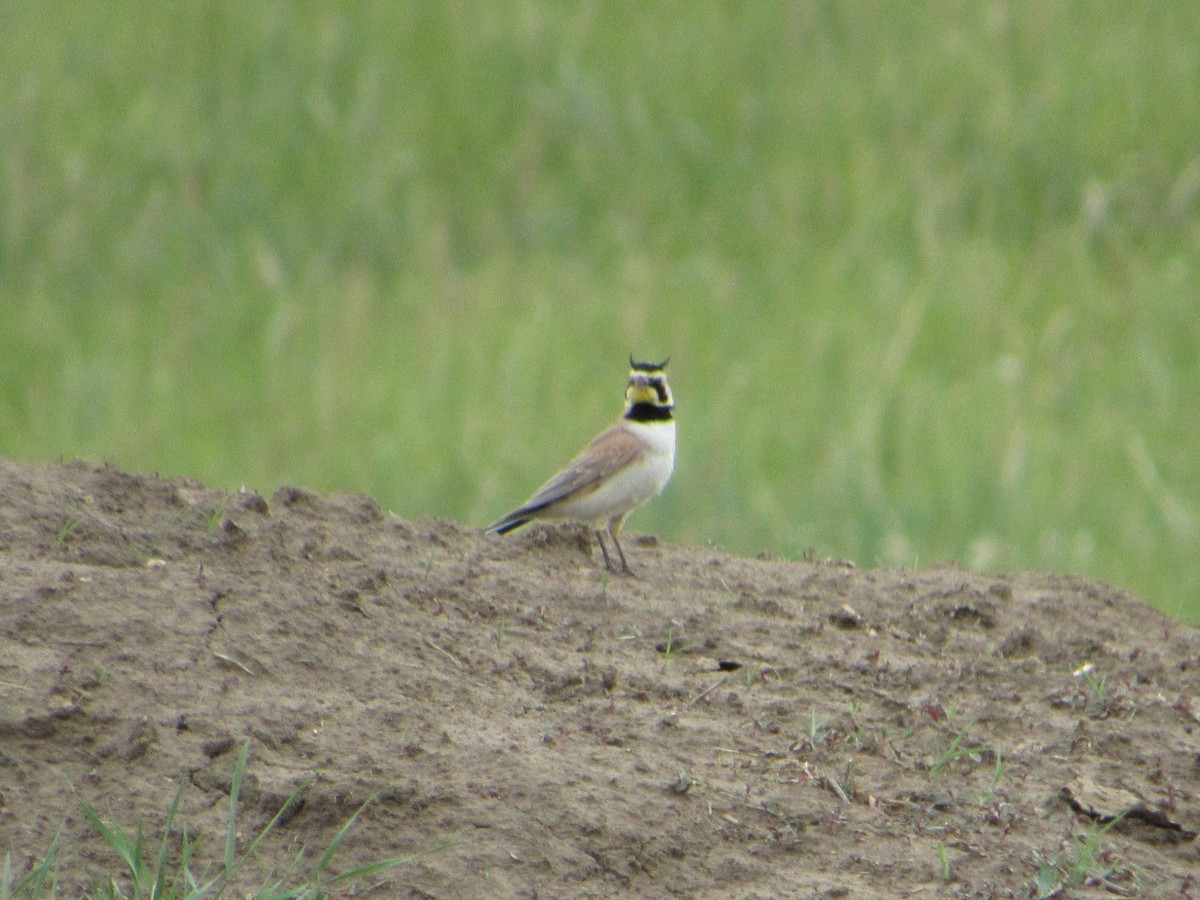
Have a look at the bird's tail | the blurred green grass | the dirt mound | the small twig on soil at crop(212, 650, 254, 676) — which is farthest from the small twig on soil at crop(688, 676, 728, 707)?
the blurred green grass

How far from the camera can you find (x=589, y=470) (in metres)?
5.62

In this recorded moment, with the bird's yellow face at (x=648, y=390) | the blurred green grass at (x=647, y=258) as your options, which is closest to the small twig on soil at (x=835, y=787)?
the bird's yellow face at (x=648, y=390)

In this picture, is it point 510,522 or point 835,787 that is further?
point 510,522

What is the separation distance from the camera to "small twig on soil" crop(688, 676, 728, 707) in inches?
152

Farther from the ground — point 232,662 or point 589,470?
point 589,470

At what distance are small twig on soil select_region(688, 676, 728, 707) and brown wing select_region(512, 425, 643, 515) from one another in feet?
5.60

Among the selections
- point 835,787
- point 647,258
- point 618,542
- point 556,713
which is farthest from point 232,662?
point 647,258

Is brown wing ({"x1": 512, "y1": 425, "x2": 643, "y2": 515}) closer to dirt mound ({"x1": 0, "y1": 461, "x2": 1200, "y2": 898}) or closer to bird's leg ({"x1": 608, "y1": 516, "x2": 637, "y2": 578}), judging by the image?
bird's leg ({"x1": 608, "y1": 516, "x2": 637, "y2": 578})

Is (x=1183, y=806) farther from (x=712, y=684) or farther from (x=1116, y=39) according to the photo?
(x=1116, y=39)

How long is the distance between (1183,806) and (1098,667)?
0.80 metres

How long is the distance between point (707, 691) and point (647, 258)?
7.88 metres

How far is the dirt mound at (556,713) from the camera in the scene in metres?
3.18

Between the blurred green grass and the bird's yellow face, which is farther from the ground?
the blurred green grass

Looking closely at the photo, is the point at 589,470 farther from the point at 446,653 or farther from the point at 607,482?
the point at 446,653
